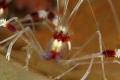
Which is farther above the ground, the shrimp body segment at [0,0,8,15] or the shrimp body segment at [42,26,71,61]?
the shrimp body segment at [0,0,8,15]

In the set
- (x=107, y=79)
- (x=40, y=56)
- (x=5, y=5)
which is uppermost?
(x=5, y=5)

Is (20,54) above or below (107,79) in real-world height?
above

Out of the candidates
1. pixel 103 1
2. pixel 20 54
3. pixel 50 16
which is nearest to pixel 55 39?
pixel 20 54

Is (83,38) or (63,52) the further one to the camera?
(83,38)

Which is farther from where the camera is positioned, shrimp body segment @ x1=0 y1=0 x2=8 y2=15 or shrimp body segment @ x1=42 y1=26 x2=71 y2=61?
shrimp body segment @ x1=0 y1=0 x2=8 y2=15

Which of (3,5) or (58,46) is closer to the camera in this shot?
(58,46)

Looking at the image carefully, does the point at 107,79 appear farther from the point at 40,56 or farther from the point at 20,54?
the point at 20,54

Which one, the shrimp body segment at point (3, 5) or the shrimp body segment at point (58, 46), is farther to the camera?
the shrimp body segment at point (3, 5)

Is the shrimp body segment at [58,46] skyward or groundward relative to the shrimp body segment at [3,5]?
groundward

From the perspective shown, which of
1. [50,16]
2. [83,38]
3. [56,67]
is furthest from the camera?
[83,38]

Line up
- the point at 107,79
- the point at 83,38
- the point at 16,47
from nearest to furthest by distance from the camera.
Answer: the point at 107,79 < the point at 16,47 < the point at 83,38

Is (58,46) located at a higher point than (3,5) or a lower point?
lower
